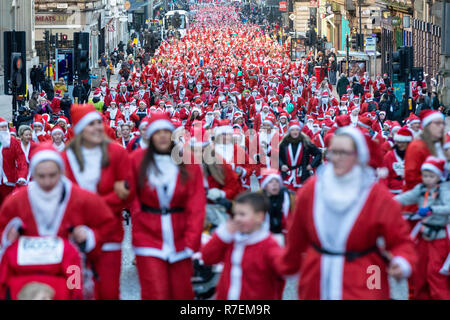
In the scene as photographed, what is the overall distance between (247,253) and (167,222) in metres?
1.03

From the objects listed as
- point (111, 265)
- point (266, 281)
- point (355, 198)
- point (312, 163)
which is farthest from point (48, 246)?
point (312, 163)

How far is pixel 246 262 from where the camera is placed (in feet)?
23.2

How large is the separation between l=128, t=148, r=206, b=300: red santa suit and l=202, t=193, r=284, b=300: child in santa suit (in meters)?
0.65

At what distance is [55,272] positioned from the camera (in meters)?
7.18

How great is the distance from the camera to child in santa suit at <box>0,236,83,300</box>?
280 inches

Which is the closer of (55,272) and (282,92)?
(55,272)

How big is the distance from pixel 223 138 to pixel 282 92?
23469 mm

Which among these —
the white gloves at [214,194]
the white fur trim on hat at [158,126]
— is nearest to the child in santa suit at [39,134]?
the white gloves at [214,194]

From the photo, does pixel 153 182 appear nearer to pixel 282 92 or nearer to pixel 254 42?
pixel 282 92

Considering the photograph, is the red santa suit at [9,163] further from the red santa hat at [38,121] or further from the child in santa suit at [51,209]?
the child in santa suit at [51,209]

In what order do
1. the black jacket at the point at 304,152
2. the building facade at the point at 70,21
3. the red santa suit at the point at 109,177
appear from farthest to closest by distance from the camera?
the building facade at the point at 70,21
the black jacket at the point at 304,152
the red santa suit at the point at 109,177

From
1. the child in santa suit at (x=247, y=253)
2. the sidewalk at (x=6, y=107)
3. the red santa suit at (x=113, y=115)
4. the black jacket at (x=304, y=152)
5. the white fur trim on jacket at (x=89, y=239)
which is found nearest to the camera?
the child in santa suit at (x=247, y=253)

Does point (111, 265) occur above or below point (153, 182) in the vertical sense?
below

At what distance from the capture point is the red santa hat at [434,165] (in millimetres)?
9047
